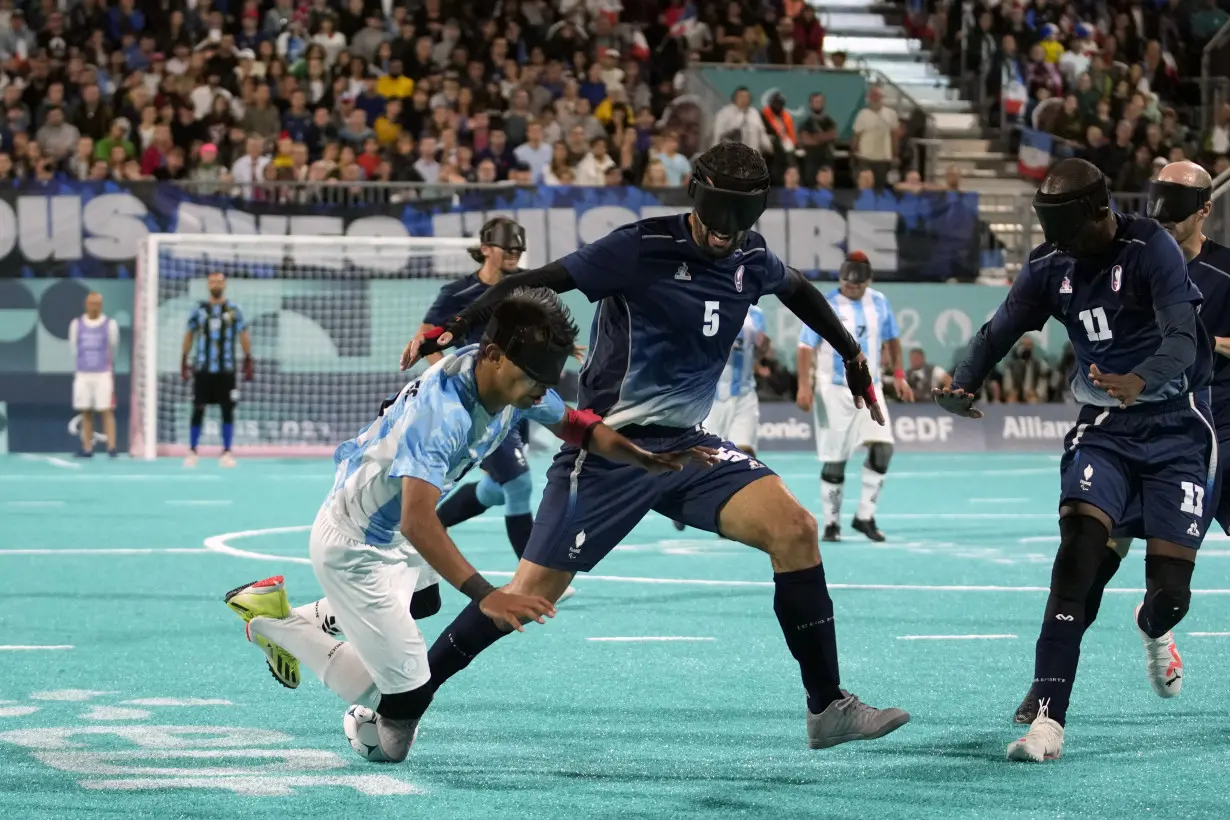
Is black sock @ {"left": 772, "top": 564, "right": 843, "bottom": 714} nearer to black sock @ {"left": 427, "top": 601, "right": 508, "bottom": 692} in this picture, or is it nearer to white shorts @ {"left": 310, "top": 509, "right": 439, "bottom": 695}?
black sock @ {"left": 427, "top": 601, "right": 508, "bottom": 692}

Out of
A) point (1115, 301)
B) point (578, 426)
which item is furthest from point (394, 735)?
point (1115, 301)

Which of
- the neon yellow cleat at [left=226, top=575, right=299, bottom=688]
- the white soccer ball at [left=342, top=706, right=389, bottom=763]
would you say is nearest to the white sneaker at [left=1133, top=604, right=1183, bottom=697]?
the white soccer ball at [left=342, top=706, right=389, bottom=763]

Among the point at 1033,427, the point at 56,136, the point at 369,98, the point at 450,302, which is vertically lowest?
the point at 1033,427

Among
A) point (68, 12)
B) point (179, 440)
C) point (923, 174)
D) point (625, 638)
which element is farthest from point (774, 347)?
point (625, 638)

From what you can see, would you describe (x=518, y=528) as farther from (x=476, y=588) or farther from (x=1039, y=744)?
(x=476, y=588)

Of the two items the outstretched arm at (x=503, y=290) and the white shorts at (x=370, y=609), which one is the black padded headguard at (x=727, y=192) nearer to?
the outstretched arm at (x=503, y=290)

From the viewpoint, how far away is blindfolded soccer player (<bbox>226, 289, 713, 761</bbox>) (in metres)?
5.77

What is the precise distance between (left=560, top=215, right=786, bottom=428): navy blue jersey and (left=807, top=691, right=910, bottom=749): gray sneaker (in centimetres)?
124

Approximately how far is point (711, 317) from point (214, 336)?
16125mm

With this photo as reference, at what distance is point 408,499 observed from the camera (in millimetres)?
5645

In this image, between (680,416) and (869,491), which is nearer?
(680,416)

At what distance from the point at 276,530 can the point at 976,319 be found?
13.0 m

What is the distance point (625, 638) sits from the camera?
9.40m

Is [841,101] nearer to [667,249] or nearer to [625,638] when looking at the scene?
[625,638]
